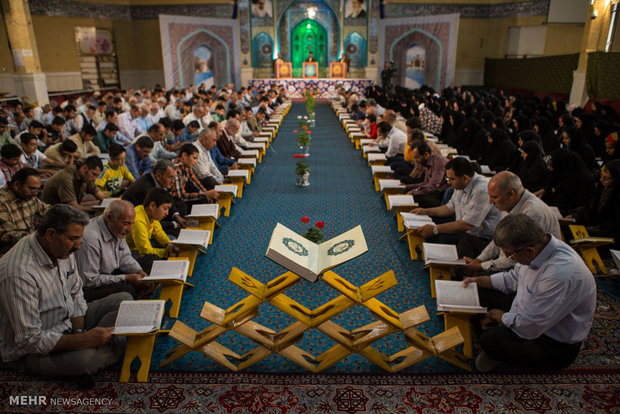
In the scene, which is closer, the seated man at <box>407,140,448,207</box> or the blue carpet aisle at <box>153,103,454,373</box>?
the blue carpet aisle at <box>153,103,454,373</box>

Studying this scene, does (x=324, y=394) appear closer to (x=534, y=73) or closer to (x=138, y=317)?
(x=138, y=317)

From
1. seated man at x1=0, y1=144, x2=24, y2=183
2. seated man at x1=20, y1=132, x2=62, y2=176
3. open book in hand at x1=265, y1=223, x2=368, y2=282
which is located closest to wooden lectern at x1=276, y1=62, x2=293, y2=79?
seated man at x1=20, y1=132, x2=62, y2=176

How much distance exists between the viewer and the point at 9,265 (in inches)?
86.4

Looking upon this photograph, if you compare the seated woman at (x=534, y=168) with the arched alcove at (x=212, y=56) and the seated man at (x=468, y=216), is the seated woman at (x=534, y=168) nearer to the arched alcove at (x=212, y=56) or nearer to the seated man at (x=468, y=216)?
the seated man at (x=468, y=216)

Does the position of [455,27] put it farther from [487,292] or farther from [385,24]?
[487,292]

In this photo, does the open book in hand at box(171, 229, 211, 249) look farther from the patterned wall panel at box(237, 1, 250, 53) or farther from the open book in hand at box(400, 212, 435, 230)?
the patterned wall panel at box(237, 1, 250, 53)

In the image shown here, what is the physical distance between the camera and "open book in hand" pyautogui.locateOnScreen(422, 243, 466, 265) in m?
3.22

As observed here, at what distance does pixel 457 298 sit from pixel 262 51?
21234 millimetres

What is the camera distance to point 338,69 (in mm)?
20188

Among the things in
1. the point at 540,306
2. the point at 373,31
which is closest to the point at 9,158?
the point at 540,306

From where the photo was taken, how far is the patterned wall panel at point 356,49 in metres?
21.5

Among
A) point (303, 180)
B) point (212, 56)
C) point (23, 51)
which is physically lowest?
point (303, 180)

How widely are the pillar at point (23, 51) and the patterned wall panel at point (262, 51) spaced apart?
38.4 feet

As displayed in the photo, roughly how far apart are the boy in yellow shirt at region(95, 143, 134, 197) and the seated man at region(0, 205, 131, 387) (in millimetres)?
2642
